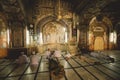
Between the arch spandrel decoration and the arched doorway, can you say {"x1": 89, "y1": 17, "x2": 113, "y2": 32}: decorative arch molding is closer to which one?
the arch spandrel decoration

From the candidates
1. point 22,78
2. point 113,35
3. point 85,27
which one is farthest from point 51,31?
point 22,78

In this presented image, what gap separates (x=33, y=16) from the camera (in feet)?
38.6

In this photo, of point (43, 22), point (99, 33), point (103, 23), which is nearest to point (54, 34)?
point (43, 22)

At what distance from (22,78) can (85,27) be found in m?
8.68

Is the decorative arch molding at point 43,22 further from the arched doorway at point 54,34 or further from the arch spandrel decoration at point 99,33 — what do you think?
the arch spandrel decoration at point 99,33

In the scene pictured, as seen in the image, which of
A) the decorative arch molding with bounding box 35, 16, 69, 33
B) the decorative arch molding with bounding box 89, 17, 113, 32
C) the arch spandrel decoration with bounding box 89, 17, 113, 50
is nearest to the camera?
the decorative arch molding with bounding box 35, 16, 69, 33

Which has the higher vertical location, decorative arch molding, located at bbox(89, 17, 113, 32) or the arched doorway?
decorative arch molding, located at bbox(89, 17, 113, 32)

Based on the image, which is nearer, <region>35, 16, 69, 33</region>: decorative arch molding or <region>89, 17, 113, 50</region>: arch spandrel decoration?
<region>35, 16, 69, 33</region>: decorative arch molding

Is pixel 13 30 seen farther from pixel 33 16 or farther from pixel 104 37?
pixel 104 37

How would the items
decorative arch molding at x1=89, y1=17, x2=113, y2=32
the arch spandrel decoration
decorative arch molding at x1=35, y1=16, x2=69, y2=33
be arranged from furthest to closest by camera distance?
the arch spandrel decoration < decorative arch molding at x1=89, y1=17, x2=113, y2=32 < decorative arch molding at x1=35, y1=16, x2=69, y2=33

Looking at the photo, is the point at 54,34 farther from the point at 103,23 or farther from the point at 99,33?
the point at 103,23

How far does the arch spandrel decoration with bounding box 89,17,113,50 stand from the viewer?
13.4 m

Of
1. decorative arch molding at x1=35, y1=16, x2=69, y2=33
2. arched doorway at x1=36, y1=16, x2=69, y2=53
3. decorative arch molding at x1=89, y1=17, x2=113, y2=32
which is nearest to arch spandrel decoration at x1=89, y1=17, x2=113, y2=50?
decorative arch molding at x1=89, y1=17, x2=113, y2=32

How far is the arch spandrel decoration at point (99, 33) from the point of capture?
13359 mm
